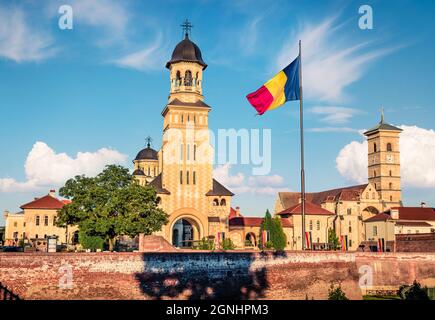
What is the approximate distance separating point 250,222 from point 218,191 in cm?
1736

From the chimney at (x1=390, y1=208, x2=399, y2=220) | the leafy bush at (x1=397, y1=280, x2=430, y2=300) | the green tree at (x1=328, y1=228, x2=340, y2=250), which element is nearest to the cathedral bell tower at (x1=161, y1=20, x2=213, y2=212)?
the green tree at (x1=328, y1=228, x2=340, y2=250)

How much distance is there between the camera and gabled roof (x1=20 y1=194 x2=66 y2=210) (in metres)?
78.4

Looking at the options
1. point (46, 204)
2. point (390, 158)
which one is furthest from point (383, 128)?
point (46, 204)

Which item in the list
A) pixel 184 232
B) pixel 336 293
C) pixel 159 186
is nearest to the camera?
pixel 336 293

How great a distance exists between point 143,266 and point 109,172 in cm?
1821

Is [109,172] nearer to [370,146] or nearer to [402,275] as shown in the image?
[402,275]

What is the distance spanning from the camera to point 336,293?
122ft

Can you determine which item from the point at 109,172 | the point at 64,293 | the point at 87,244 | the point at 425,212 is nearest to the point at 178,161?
the point at 109,172

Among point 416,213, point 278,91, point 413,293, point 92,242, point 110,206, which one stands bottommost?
point 413,293

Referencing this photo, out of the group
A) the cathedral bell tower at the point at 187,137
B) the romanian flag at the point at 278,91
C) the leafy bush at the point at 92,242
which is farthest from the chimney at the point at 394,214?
the romanian flag at the point at 278,91

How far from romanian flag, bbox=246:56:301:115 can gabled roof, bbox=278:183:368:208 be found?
60997 mm

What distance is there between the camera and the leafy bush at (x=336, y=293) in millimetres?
36500

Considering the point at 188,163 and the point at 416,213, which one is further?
the point at 416,213

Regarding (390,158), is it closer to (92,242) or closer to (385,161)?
(385,161)
